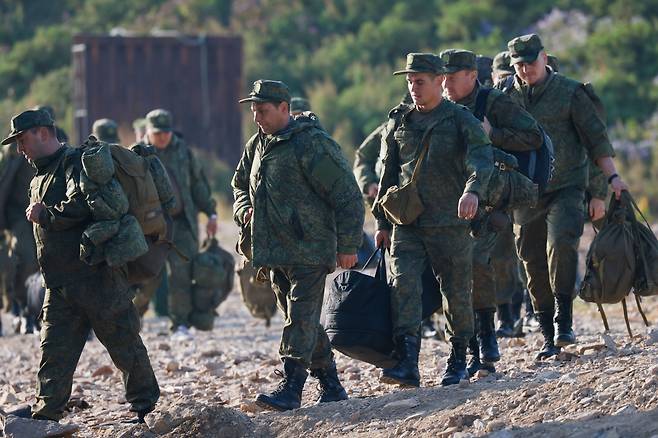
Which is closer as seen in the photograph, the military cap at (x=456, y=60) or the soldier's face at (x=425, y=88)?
the soldier's face at (x=425, y=88)

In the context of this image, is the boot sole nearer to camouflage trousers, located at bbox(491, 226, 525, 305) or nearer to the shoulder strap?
the shoulder strap

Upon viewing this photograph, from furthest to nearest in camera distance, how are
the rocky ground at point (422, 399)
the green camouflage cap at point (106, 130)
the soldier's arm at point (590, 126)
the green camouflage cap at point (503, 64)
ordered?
the green camouflage cap at point (106, 130)
the green camouflage cap at point (503, 64)
the soldier's arm at point (590, 126)
the rocky ground at point (422, 399)

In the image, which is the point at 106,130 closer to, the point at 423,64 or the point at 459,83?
the point at 459,83

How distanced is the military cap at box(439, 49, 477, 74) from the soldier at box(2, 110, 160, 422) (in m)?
2.22

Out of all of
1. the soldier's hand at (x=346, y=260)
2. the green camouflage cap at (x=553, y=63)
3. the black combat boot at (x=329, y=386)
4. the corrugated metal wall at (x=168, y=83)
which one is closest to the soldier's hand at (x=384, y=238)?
the soldier's hand at (x=346, y=260)

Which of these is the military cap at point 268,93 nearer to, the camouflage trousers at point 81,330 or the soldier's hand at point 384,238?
the soldier's hand at point 384,238

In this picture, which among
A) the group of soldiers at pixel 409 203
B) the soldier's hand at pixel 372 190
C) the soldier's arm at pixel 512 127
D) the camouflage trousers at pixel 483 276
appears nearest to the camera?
the group of soldiers at pixel 409 203

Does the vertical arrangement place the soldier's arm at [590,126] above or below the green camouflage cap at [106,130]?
below

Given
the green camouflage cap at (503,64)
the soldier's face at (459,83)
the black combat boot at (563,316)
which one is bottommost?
the black combat boot at (563,316)

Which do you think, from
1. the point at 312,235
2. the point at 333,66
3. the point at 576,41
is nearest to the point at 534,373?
the point at 312,235

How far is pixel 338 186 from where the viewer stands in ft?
28.4

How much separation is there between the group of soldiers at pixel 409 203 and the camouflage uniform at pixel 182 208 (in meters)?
4.91

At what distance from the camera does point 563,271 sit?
10.0 m

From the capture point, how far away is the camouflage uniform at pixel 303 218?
8664 millimetres
